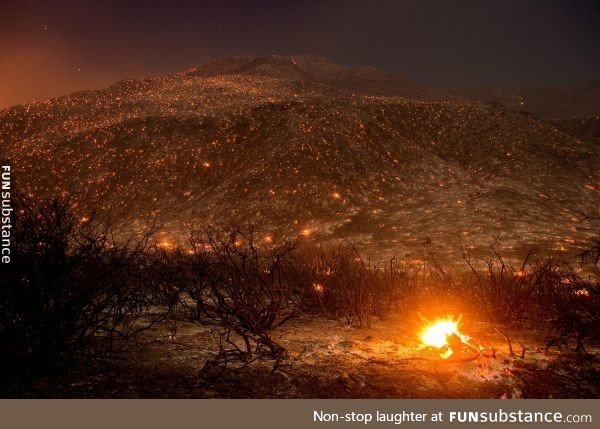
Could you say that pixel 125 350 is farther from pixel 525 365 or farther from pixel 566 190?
pixel 566 190

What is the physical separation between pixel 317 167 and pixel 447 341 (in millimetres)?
15991

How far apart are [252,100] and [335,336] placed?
Result: 24.8 m

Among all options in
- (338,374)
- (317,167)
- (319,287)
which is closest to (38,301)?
(338,374)

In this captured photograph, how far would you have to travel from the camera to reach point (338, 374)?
17.3 feet

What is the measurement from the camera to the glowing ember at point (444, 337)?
5.77m

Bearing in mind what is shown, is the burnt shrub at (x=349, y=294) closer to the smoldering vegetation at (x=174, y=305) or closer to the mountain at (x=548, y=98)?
the smoldering vegetation at (x=174, y=305)

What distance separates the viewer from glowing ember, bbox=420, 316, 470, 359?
5.77m

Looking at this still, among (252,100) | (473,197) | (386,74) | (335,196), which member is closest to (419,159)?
(473,197)

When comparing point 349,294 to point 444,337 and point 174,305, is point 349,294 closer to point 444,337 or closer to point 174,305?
point 444,337

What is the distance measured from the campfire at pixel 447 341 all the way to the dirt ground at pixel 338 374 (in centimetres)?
12

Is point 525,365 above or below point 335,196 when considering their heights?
below

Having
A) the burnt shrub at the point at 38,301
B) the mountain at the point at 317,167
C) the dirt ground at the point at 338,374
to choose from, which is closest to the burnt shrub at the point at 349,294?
the dirt ground at the point at 338,374

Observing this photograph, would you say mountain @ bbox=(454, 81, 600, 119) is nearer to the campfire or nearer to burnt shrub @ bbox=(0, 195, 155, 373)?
the campfire

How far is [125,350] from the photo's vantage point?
5.96m
